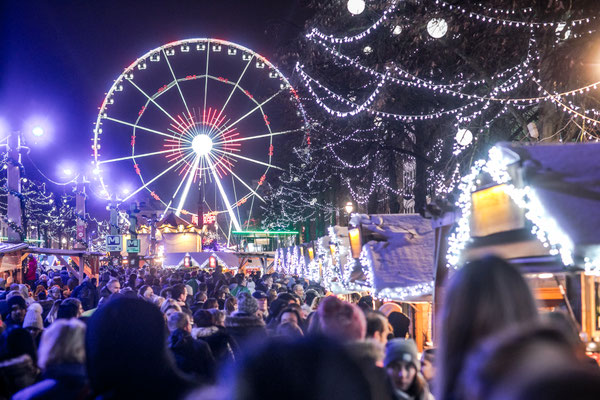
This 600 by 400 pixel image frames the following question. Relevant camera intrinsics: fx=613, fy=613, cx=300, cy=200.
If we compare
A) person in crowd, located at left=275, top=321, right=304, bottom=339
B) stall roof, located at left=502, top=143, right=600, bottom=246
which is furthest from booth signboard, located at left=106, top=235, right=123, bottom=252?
stall roof, located at left=502, top=143, right=600, bottom=246

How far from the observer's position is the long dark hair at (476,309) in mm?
1994

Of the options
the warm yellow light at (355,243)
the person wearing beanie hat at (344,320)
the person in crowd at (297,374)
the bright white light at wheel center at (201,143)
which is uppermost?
the bright white light at wheel center at (201,143)

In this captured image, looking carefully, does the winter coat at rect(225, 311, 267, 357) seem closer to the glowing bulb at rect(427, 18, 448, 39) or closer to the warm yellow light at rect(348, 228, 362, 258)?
the warm yellow light at rect(348, 228, 362, 258)

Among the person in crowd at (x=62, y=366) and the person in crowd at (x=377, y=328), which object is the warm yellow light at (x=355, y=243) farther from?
the person in crowd at (x=62, y=366)

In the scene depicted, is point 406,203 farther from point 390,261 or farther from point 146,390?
point 146,390

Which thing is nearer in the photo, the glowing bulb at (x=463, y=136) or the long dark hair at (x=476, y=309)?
the long dark hair at (x=476, y=309)

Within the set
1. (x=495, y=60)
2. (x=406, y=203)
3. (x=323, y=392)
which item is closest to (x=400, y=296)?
(x=495, y=60)

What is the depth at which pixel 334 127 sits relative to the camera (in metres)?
22.2

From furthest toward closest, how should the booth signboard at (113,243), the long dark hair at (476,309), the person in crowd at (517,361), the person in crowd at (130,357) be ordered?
the booth signboard at (113,243) → the person in crowd at (130,357) → the long dark hair at (476,309) → the person in crowd at (517,361)

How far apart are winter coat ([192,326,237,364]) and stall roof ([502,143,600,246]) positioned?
350cm

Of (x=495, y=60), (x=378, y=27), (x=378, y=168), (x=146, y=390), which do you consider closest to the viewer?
(x=146, y=390)

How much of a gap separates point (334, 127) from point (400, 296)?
13476mm

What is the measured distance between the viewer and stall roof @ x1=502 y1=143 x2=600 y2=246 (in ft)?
15.3

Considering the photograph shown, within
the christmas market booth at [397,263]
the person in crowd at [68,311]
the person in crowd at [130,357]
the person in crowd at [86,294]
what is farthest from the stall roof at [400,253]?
the person in crowd at [130,357]
